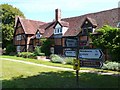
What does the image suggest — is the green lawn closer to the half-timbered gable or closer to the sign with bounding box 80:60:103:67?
the sign with bounding box 80:60:103:67

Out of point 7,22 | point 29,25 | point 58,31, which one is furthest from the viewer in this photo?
point 7,22

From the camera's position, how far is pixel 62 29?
3962cm

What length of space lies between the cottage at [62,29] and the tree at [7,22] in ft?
9.19

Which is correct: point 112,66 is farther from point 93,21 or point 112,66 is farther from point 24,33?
point 24,33

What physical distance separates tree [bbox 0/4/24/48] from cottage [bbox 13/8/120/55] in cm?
280

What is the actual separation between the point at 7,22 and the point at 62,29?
73.1 feet

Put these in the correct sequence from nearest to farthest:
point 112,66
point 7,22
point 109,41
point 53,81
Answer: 1. point 53,81
2. point 112,66
3. point 109,41
4. point 7,22

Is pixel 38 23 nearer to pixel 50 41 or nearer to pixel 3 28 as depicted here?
pixel 3 28

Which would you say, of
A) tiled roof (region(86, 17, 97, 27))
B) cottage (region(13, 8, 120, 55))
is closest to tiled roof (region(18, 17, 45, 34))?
cottage (region(13, 8, 120, 55))

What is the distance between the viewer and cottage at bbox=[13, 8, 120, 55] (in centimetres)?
3434

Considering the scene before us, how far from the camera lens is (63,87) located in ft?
40.7

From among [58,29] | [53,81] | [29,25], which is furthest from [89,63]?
[29,25]

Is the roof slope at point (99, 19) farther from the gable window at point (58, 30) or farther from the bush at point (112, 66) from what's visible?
the bush at point (112, 66)

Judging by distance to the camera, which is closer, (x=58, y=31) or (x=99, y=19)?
(x=99, y=19)
